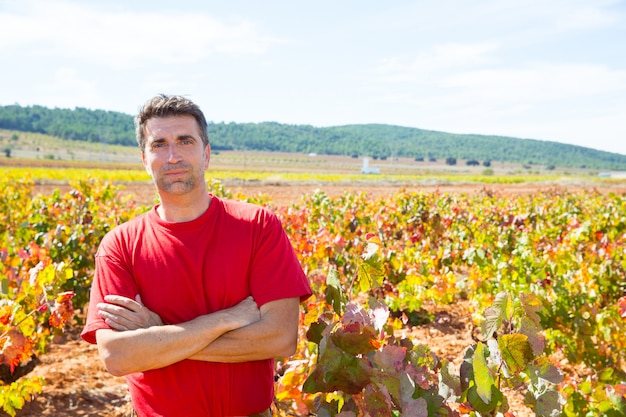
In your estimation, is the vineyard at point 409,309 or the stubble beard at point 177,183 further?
the stubble beard at point 177,183

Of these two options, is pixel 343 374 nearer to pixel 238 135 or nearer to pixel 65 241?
pixel 65 241

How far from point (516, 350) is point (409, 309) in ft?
12.8

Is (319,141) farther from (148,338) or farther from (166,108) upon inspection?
(148,338)

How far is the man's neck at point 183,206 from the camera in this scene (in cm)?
187

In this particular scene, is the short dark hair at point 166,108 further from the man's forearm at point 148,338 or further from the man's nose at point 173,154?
the man's forearm at point 148,338

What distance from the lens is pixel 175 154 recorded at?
187 centimetres

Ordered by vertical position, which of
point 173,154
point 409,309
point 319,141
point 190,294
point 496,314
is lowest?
point 409,309

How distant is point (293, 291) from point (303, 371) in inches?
22.7

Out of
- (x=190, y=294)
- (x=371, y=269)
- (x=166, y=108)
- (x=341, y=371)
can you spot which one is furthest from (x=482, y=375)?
(x=166, y=108)

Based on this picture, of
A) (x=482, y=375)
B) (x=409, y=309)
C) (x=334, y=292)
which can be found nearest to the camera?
(x=482, y=375)

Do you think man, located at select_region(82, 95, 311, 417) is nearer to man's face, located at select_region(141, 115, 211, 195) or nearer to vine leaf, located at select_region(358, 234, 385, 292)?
man's face, located at select_region(141, 115, 211, 195)

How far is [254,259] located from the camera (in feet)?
5.97

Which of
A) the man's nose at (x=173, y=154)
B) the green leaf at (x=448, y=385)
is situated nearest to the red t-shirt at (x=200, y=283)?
the man's nose at (x=173, y=154)

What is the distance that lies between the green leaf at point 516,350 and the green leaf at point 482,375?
0.08m
